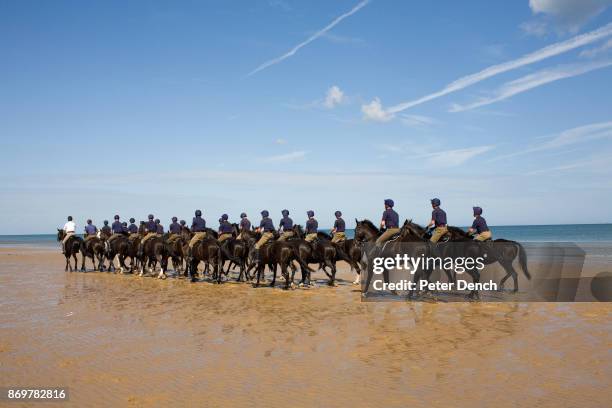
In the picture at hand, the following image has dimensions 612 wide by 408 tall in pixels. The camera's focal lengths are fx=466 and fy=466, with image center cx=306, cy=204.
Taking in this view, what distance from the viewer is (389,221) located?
48.6ft

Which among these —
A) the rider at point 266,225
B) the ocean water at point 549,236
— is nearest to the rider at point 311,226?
the rider at point 266,225

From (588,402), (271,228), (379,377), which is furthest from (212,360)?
(271,228)

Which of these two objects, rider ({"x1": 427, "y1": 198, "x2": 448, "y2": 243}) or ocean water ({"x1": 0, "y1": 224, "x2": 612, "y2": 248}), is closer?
rider ({"x1": 427, "y1": 198, "x2": 448, "y2": 243})

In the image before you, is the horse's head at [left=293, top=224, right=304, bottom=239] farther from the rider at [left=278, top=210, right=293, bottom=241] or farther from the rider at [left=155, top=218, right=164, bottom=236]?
the rider at [left=155, top=218, right=164, bottom=236]

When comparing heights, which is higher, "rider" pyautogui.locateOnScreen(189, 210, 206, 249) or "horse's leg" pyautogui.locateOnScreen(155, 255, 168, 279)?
"rider" pyautogui.locateOnScreen(189, 210, 206, 249)

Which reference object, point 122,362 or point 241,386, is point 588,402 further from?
point 122,362

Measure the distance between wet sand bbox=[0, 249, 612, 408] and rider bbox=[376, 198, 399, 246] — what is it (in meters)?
2.21

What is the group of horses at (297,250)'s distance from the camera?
14.6 m

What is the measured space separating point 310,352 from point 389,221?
23.9ft

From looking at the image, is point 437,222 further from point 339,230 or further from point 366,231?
point 339,230

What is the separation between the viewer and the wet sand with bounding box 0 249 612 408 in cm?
631

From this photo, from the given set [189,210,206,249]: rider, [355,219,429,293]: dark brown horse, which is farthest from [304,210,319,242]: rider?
[189,210,206,249]: rider

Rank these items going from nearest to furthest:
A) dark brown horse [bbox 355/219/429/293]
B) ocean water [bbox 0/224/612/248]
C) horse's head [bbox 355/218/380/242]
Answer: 1. dark brown horse [bbox 355/219/429/293]
2. horse's head [bbox 355/218/380/242]
3. ocean water [bbox 0/224/612/248]

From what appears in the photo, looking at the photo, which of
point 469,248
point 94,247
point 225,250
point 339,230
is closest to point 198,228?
Result: point 225,250
